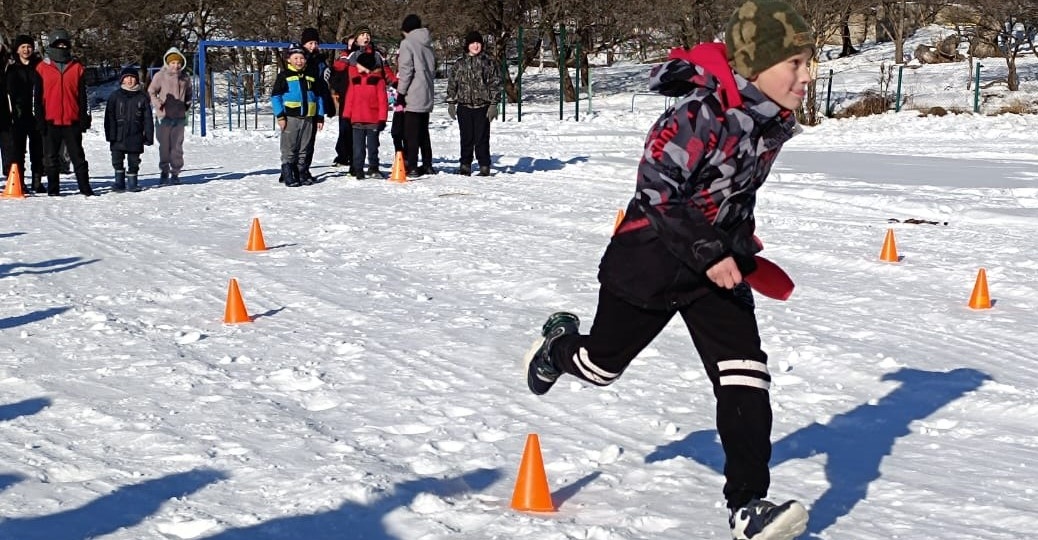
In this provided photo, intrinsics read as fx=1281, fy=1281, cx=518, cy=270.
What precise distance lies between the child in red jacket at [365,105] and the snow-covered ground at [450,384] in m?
3.37

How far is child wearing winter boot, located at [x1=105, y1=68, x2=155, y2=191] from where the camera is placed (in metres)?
14.0

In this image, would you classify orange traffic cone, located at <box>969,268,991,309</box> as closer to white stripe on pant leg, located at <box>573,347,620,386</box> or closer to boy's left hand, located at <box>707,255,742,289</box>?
white stripe on pant leg, located at <box>573,347,620,386</box>

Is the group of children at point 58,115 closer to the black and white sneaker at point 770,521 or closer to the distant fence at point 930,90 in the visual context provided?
the black and white sneaker at point 770,521

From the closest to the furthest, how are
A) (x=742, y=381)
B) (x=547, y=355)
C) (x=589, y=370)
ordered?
(x=742, y=381)
(x=589, y=370)
(x=547, y=355)

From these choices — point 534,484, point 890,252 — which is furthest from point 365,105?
point 534,484

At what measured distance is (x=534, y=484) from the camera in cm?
396

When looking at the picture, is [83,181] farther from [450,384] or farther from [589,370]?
[589,370]

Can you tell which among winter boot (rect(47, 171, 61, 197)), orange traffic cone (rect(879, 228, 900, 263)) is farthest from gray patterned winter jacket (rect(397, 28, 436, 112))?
orange traffic cone (rect(879, 228, 900, 263))

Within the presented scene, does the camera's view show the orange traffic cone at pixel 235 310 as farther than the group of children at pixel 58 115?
No

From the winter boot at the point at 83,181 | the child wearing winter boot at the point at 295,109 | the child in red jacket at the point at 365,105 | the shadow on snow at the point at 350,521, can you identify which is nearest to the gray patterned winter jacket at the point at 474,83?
the child in red jacket at the point at 365,105

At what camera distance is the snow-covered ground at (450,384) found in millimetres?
4020

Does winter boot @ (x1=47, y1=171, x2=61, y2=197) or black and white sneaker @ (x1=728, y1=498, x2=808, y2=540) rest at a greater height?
winter boot @ (x1=47, y1=171, x2=61, y2=197)

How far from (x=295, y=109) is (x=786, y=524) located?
38.4 ft

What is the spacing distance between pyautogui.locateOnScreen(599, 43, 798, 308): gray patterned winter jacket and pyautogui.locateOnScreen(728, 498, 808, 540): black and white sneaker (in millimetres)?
615
